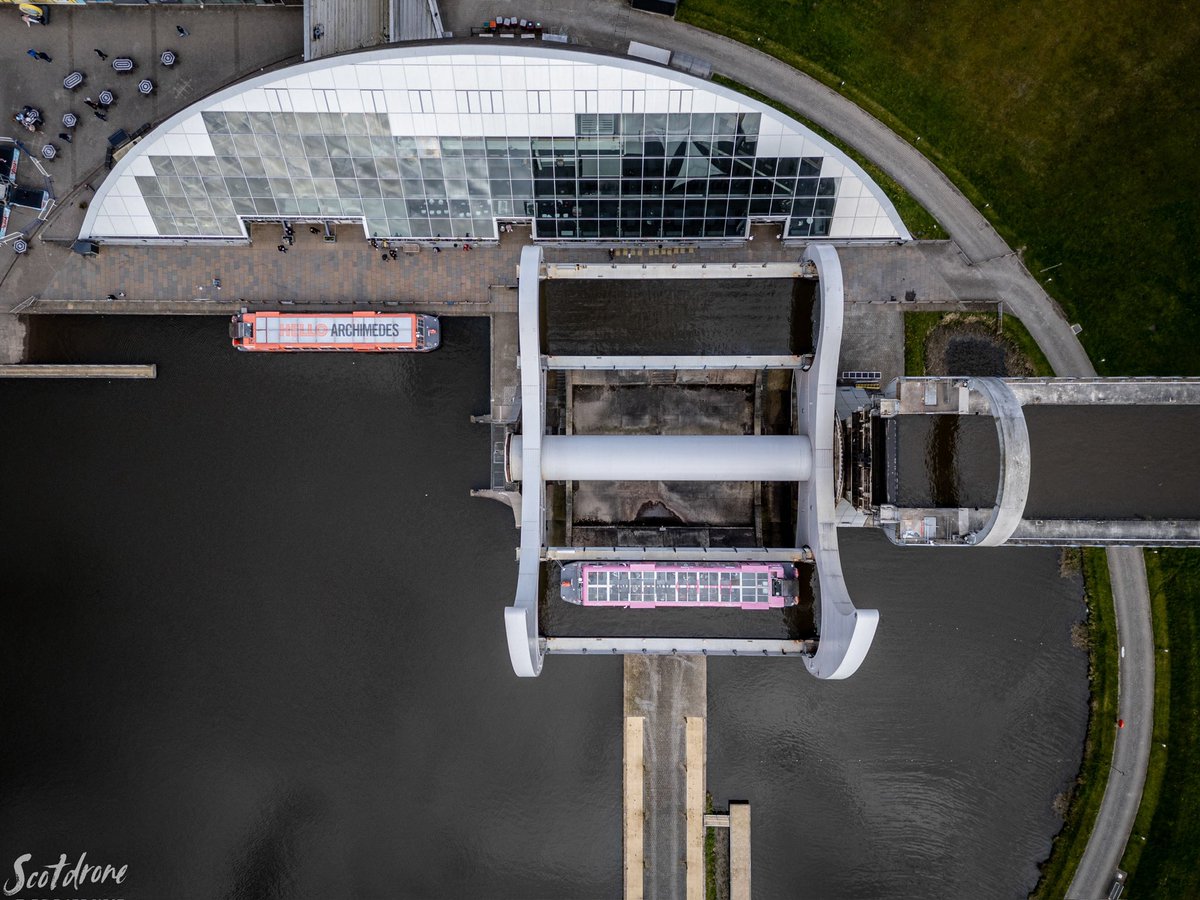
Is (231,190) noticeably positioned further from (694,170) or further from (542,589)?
(542,589)

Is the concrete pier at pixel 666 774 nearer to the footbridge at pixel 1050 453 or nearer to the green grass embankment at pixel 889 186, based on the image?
the footbridge at pixel 1050 453

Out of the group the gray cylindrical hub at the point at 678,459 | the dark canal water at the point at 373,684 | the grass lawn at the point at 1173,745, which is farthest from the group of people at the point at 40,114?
the grass lawn at the point at 1173,745

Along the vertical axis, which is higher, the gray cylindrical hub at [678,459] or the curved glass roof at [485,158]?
the curved glass roof at [485,158]

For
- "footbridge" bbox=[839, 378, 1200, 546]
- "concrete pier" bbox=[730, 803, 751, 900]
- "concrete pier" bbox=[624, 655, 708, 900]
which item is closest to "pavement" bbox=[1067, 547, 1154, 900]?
"footbridge" bbox=[839, 378, 1200, 546]

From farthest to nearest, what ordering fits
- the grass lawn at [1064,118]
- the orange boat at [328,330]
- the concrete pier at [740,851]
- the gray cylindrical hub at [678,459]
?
the concrete pier at [740,851], the grass lawn at [1064,118], the orange boat at [328,330], the gray cylindrical hub at [678,459]

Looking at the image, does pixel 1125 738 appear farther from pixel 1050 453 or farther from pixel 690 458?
pixel 690 458

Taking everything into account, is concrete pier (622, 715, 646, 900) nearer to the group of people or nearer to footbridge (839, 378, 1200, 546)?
footbridge (839, 378, 1200, 546)

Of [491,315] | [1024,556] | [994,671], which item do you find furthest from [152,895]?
[1024,556]
